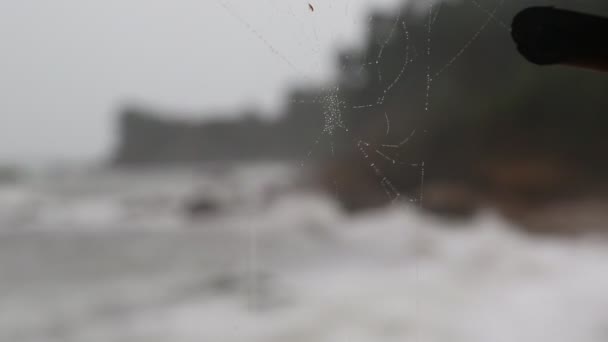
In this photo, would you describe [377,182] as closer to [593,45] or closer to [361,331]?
[361,331]

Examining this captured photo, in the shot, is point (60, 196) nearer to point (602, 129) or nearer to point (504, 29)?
point (504, 29)

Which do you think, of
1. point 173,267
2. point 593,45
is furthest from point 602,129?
point 173,267

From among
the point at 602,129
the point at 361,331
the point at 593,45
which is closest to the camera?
the point at 593,45

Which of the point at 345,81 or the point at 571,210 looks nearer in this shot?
the point at 345,81

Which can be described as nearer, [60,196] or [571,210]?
[60,196]

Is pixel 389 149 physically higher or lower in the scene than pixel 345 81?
lower

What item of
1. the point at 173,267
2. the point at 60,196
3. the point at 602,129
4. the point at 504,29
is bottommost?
the point at 173,267

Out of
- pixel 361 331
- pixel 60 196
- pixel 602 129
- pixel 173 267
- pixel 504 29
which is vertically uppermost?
pixel 504 29

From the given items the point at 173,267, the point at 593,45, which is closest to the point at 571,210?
the point at 593,45

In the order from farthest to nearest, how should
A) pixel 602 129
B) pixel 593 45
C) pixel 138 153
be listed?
1. pixel 602 129
2. pixel 138 153
3. pixel 593 45
